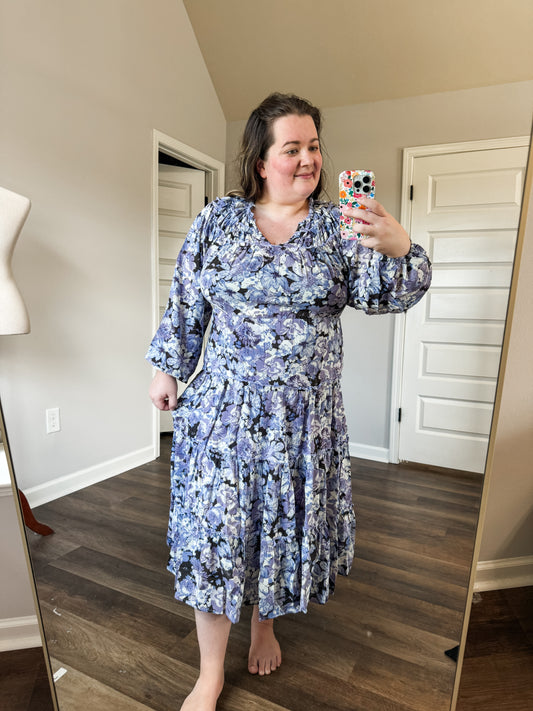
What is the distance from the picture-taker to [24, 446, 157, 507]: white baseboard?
87cm

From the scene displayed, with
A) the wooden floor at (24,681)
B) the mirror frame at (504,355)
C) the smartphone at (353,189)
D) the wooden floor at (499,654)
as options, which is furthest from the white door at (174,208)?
the wooden floor at (499,654)

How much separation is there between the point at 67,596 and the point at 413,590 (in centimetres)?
70

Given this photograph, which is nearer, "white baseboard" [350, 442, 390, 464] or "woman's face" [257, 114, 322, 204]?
"woman's face" [257, 114, 322, 204]

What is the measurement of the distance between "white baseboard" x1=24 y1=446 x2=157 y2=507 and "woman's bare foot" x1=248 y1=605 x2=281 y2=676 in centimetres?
42

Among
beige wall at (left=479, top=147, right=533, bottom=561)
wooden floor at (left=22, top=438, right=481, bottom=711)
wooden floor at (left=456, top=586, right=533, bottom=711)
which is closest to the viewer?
wooden floor at (left=22, top=438, right=481, bottom=711)

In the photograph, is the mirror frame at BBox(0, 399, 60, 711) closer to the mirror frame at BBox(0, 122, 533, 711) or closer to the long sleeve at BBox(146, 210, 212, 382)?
the mirror frame at BBox(0, 122, 533, 711)

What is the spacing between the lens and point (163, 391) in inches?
36.7

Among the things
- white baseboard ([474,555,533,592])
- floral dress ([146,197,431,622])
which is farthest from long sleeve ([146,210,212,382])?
white baseboard ([474,555,533,592])

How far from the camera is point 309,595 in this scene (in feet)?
3.21

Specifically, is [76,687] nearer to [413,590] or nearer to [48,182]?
[413,590]

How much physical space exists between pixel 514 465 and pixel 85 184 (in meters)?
1.45

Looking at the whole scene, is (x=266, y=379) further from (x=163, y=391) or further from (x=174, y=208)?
(x=174, y=208)

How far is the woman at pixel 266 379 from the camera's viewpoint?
798mm

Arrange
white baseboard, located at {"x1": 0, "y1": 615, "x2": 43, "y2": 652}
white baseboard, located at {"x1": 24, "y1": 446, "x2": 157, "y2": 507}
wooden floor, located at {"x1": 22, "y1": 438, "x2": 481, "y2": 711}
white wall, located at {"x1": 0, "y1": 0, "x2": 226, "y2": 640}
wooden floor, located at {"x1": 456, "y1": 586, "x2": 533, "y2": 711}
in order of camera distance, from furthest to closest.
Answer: wooden floor, located at {"x1": 456, "y1": 586, "x2": 533, "y2": 711} → white baseboard, located at {"x1": 0, "y1": 615, "x2": 43, "y2": 652} → wooden floor, located at {"x1": 22, "y1": 438, "x2": 481, "y2": 711} → white baseboard, located at {"x1": 24, "y1": 446, "x2": 157, "y2": 507} → white wall, located at {"x1": 0, "y1": 0, "x2": 226, "y2": 640}
